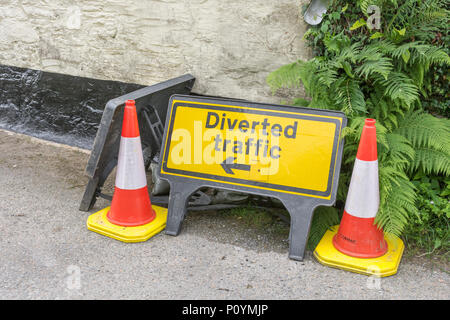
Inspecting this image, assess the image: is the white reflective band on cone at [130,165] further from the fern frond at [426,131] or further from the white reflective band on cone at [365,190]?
the fern frond at [426,131]

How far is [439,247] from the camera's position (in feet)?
11.8

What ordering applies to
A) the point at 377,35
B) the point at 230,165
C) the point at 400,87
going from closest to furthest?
1. the point at 400,87
2. the point at 230,165
3. the point at 377,35

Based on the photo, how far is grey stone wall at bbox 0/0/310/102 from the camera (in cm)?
464

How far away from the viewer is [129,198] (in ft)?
12.6

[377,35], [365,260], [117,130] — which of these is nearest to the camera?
[365,260]

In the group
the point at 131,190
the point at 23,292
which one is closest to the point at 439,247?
the point at 131,190

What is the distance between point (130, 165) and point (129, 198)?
279 millimetres

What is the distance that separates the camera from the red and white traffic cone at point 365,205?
3.34 metres

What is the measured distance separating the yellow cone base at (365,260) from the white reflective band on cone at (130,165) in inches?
62.3

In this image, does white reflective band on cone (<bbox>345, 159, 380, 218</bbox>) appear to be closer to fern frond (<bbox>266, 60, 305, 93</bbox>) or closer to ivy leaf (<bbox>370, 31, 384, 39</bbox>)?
fern frond (<bbox>266, 60, 305, 93</bbox>)

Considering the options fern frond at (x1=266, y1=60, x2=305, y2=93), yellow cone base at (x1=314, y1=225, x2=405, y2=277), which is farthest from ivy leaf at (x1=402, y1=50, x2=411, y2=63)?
yellow cone base at (x1=314, y1=225, x2=405, y2=277)

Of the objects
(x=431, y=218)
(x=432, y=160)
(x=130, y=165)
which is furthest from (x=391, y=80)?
(x=130, y=165)

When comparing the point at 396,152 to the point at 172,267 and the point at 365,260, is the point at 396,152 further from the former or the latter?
the point at 172,267

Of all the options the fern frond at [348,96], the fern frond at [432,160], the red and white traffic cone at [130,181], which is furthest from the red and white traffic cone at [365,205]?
the red and white traffic cone at [130,181]
